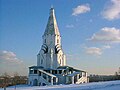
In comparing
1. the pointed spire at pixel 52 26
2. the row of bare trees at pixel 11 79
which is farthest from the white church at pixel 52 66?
the row of bare trees at pixel 11 79

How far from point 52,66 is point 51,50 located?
3.29 m

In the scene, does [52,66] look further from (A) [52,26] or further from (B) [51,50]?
(A) [52,26]

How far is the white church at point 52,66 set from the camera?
4628cm

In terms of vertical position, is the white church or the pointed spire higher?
the pointed spire

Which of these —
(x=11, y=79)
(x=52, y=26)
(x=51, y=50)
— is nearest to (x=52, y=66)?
(x=51, y=50)

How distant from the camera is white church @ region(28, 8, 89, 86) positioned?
4628 centimetres

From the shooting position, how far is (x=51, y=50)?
50312mm

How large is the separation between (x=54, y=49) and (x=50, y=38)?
2.44 metres

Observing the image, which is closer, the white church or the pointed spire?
the white church

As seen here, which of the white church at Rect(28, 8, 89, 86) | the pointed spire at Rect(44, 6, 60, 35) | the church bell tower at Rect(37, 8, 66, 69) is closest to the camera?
the white church at Rect(28, 8, 89, 86)

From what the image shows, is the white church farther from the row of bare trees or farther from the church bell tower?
the row of bare trees

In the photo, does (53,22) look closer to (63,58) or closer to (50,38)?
(50,38)

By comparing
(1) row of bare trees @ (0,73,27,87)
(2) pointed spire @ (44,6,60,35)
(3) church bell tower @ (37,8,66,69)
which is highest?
(2) pointed spire @ (44,6,60,35)

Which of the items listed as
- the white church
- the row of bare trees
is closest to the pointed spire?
the white church
